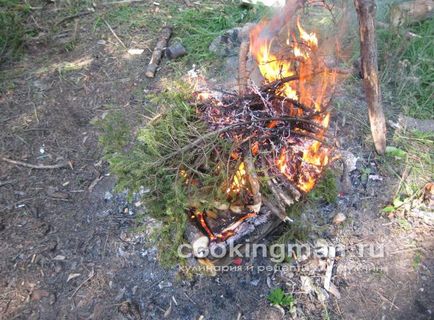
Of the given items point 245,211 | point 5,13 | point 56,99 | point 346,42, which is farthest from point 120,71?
point 245,211

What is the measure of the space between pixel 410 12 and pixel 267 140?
3176mm

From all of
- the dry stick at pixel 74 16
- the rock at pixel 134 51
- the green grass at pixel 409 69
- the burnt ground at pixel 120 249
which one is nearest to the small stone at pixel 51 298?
the burnt ground at pixel 120 249

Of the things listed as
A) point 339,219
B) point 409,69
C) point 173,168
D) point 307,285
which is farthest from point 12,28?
point 409,69

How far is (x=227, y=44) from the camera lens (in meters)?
4.59

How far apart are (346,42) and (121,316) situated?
349cm

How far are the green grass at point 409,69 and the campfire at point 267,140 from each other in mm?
1628

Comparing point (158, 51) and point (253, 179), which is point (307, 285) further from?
point (158, 51)

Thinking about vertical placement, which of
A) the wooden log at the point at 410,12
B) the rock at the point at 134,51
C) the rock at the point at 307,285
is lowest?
the rock at the point at 307,285

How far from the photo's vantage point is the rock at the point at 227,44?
4559 mm

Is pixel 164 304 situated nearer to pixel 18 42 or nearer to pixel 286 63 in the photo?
pixel 286 63

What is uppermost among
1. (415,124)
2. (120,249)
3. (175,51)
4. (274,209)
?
(274,209)

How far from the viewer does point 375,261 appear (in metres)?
2.88

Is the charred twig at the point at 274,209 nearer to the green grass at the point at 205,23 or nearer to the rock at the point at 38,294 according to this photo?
the rock at the point at 38,294

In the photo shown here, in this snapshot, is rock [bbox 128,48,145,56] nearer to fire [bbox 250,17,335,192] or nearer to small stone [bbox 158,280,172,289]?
fire [bbox 250,17,335,192]
